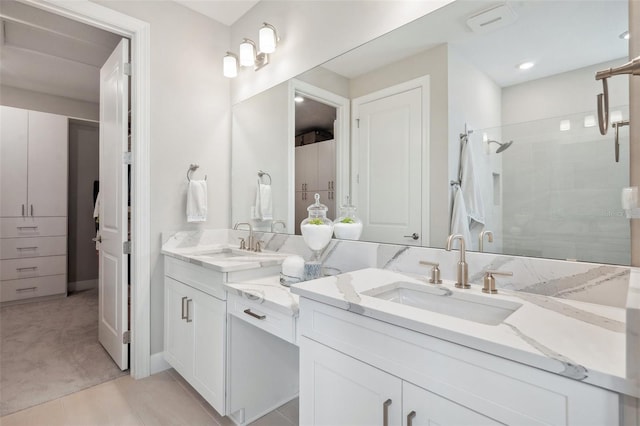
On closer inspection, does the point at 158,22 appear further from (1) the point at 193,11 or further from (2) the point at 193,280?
(2) the point at 193,280

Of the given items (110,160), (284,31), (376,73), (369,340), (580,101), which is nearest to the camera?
(369,340)

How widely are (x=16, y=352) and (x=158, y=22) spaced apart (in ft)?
8.83

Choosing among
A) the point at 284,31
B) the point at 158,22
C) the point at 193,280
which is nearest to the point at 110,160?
the point at 158,22

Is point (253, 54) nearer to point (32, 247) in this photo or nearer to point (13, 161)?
point (13, 161)

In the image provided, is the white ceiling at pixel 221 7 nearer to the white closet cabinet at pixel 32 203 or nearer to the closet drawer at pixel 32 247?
the white closet cabinet at pixel 32 203

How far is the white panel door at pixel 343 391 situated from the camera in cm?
84

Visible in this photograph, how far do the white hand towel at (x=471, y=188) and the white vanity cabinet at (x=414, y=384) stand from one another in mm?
647

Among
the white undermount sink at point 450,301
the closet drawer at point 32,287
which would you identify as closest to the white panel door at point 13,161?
the closet drawer at point 32,287

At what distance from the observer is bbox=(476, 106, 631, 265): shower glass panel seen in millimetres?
938

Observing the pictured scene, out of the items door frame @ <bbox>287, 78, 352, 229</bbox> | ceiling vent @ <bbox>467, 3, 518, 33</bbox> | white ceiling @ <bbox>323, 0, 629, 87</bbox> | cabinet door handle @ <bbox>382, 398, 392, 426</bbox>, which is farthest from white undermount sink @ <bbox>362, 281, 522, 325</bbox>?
ceiling vent @ <bbox>467, 3, 518, 33</bbox>

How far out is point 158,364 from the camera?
7.09 ft

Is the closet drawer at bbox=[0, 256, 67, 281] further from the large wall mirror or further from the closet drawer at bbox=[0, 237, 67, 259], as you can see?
the large wall mirror

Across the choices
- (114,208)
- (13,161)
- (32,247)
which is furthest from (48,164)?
A: (114,208)

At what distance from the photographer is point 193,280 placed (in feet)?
5.96
